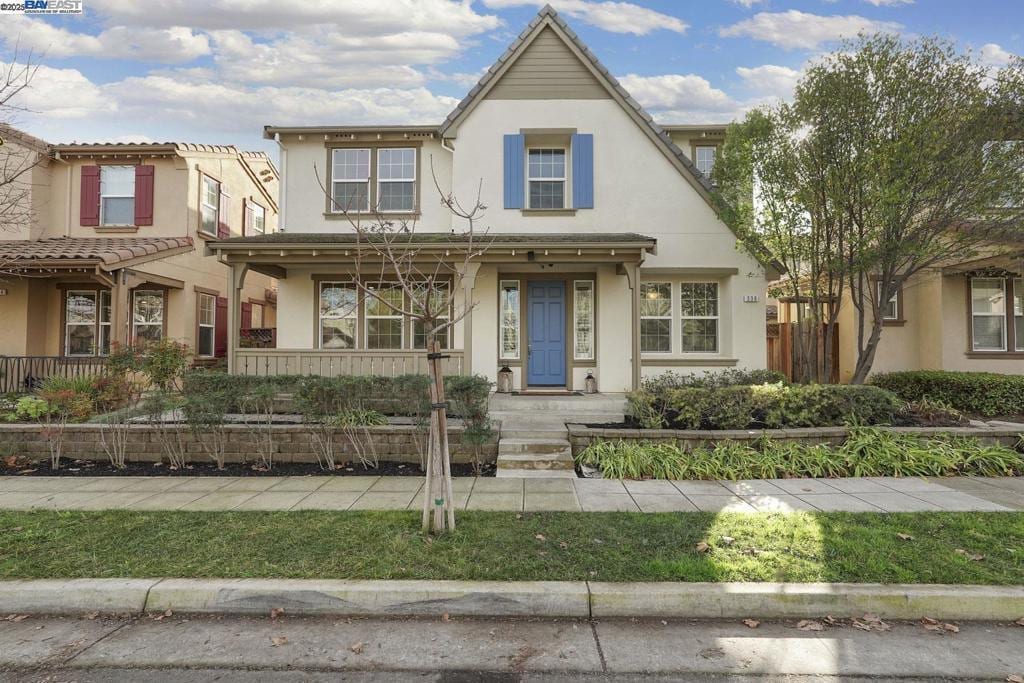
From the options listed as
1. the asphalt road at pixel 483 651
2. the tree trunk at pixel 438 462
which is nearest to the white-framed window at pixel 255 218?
the tree trunk at pixel 438 462

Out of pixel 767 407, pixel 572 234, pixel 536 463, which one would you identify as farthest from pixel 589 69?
pixel 536 463

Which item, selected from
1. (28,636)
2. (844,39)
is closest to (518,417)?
(28,636)

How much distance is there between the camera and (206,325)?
1437 cm

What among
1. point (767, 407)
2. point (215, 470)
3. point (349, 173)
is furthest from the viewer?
point (349, 173)

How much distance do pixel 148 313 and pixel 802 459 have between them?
15.6 metres

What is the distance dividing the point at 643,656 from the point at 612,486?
3.28 metres

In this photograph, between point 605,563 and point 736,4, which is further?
point 736,4

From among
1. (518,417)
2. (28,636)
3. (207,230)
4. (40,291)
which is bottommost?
(28,636)

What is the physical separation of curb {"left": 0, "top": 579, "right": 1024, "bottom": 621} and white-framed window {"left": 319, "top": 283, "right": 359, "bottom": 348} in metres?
8.32

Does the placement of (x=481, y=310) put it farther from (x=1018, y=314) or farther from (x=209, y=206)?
(x=1018, y=314)

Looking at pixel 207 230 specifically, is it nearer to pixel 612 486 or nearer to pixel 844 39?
pixel 612 486

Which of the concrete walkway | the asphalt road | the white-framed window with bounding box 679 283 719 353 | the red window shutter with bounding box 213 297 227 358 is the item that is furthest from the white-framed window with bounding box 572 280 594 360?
the red window shutter with bounding box 213 297 227 358

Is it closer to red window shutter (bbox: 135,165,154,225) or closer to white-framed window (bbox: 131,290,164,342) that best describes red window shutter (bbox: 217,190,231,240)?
red window shutter (bbox: 135,165,154,225)

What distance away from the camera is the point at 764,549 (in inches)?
165
